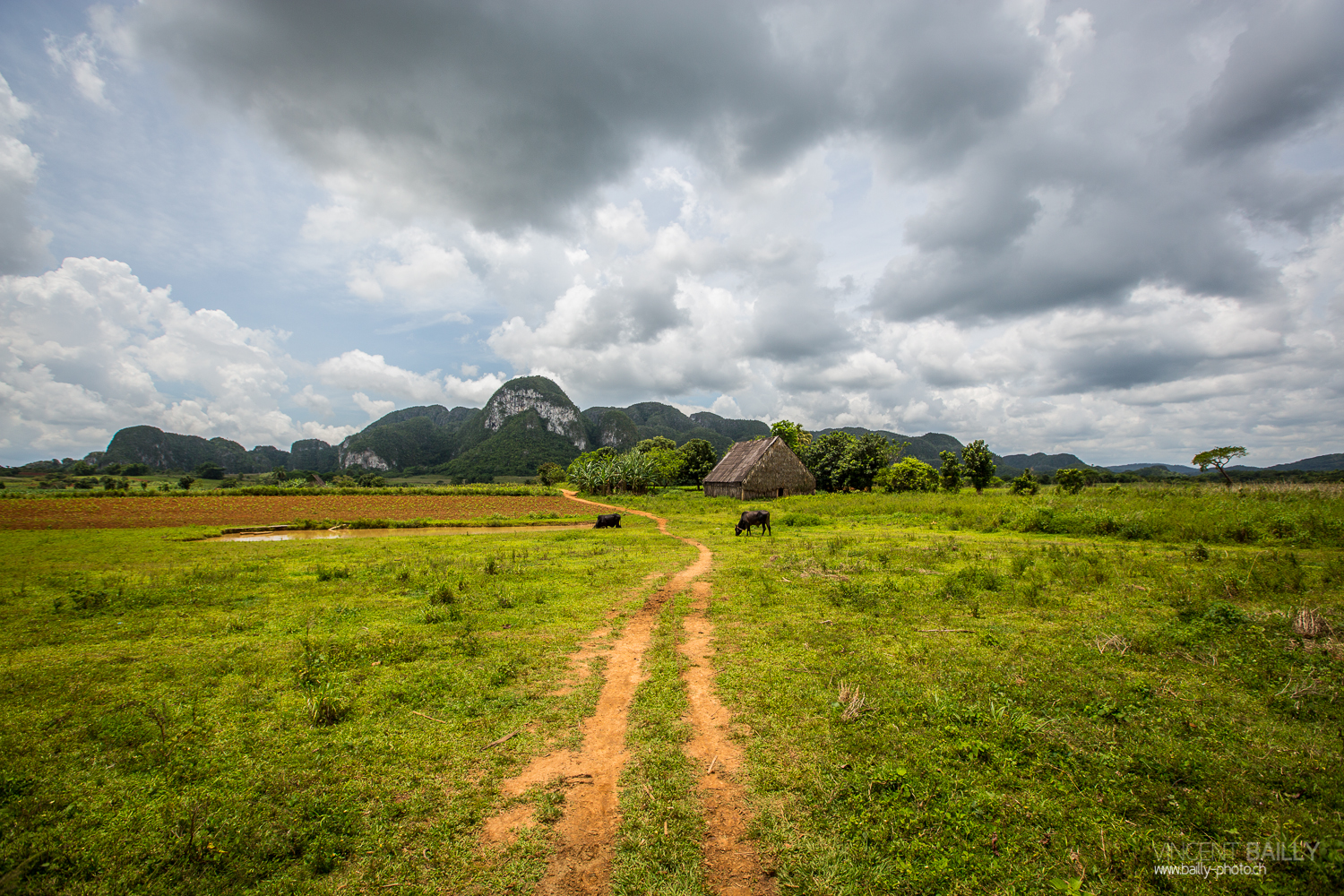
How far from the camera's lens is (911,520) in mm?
24078

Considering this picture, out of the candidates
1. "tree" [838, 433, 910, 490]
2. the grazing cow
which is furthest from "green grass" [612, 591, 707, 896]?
"tree" [838, 433, 910, 490]

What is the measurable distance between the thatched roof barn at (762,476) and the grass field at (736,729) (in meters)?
31.2

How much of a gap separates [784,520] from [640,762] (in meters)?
23.0

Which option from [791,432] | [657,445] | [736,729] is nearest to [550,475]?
[657,445]

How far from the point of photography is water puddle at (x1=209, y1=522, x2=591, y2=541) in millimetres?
24422

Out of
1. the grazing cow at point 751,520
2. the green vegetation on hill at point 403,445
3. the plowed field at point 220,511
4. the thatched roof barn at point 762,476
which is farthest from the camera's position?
the green vegetation on hill at point 403,445

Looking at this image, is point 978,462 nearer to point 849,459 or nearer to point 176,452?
point 849,459

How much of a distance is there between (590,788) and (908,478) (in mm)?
50130

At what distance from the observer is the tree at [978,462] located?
167ft

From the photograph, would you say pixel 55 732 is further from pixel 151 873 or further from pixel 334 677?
pixel 151 873

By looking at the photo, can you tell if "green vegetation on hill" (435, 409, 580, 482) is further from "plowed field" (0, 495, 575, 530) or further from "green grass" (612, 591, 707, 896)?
"green grass" (612, 591, 707, 896)

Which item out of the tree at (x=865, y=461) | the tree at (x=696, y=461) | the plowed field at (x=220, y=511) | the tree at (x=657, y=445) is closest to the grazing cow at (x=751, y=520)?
the plowed field at (x=220, y=511)

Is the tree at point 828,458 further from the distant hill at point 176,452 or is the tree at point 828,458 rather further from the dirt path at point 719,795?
the distant hill at point 176,452

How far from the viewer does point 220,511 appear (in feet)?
117
